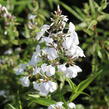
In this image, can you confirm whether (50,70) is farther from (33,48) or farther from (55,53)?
(33,48)

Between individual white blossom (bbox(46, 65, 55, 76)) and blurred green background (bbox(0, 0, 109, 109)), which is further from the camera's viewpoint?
blurred green background (bbox(0, 0, 109, 109))

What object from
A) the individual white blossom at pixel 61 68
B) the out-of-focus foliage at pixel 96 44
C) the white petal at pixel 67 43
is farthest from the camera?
the out-of-focus foliage at pixel 96 44

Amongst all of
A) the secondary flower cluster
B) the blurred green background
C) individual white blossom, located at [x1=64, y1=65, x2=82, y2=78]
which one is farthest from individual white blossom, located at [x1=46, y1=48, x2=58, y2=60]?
the blurred green background

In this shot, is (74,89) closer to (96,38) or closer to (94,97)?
(96,38)

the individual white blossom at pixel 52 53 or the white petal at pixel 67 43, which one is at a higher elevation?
the white petal at pixel 67 43

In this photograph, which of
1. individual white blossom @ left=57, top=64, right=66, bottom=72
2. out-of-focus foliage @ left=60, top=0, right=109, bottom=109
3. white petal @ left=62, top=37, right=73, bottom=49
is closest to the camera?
white petal @ left=62, top=37, right=73, bottom=49

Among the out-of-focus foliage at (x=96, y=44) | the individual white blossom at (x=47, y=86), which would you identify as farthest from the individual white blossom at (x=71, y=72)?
the out-of-focus foliage at (x=96, y=44)

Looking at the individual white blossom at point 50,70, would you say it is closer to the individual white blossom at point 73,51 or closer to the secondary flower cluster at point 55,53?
the secondary flower cluster at point 55,53

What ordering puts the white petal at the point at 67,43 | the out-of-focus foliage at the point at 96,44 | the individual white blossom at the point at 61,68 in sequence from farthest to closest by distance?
the out-of-focus foliage at the point at 96,44
the individual white blossom at the point at 61,68
the white petal at the point at 67,43

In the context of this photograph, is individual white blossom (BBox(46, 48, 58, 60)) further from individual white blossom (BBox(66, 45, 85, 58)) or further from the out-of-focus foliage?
the out-of-focus foliage

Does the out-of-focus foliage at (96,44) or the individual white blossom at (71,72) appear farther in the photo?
the out-of-focus foliage at (96,44)

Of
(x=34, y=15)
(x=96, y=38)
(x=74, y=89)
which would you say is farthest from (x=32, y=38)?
(x=74, y=89)
